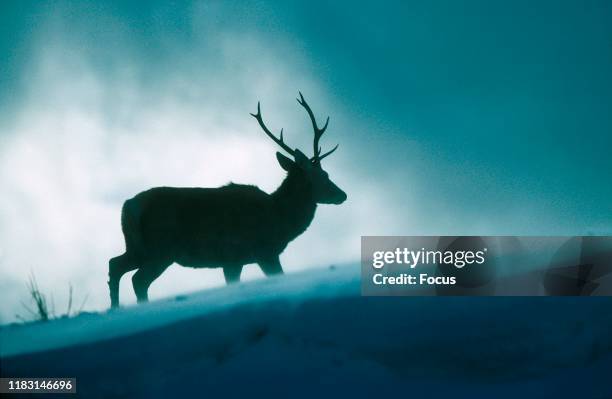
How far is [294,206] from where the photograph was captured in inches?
259

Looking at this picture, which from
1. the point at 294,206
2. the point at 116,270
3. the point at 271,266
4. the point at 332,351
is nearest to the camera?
the point at 332,351

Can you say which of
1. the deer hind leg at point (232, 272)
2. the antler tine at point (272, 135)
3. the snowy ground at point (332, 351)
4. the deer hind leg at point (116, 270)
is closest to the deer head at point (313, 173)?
the antler tine at point (272, 135)

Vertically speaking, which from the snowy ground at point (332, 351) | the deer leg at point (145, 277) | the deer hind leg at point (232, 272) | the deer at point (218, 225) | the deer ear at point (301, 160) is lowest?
the snowy ground at point (332, 351)

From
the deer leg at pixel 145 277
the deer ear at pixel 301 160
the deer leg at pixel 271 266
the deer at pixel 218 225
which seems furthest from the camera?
the deer ear at pixel 301 160

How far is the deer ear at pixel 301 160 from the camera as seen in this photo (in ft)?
21.9

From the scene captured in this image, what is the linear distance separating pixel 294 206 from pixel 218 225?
101 cm

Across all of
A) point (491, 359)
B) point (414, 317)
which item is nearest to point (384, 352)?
point (414, 317)

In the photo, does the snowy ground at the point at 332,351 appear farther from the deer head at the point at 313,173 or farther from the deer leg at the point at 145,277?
the deer head at the point at 313,173

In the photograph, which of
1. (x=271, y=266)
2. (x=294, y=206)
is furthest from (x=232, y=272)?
(x=294, y=206)

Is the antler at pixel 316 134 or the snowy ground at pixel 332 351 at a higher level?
the antler at pixel 316 134

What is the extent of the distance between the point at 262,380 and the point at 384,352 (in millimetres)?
727

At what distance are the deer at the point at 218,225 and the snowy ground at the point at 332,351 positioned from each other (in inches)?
94.3

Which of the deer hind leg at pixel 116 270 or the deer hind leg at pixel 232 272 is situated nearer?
the deer hind leg at pixel 116 270

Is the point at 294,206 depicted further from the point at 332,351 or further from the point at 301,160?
the point at 332,351
